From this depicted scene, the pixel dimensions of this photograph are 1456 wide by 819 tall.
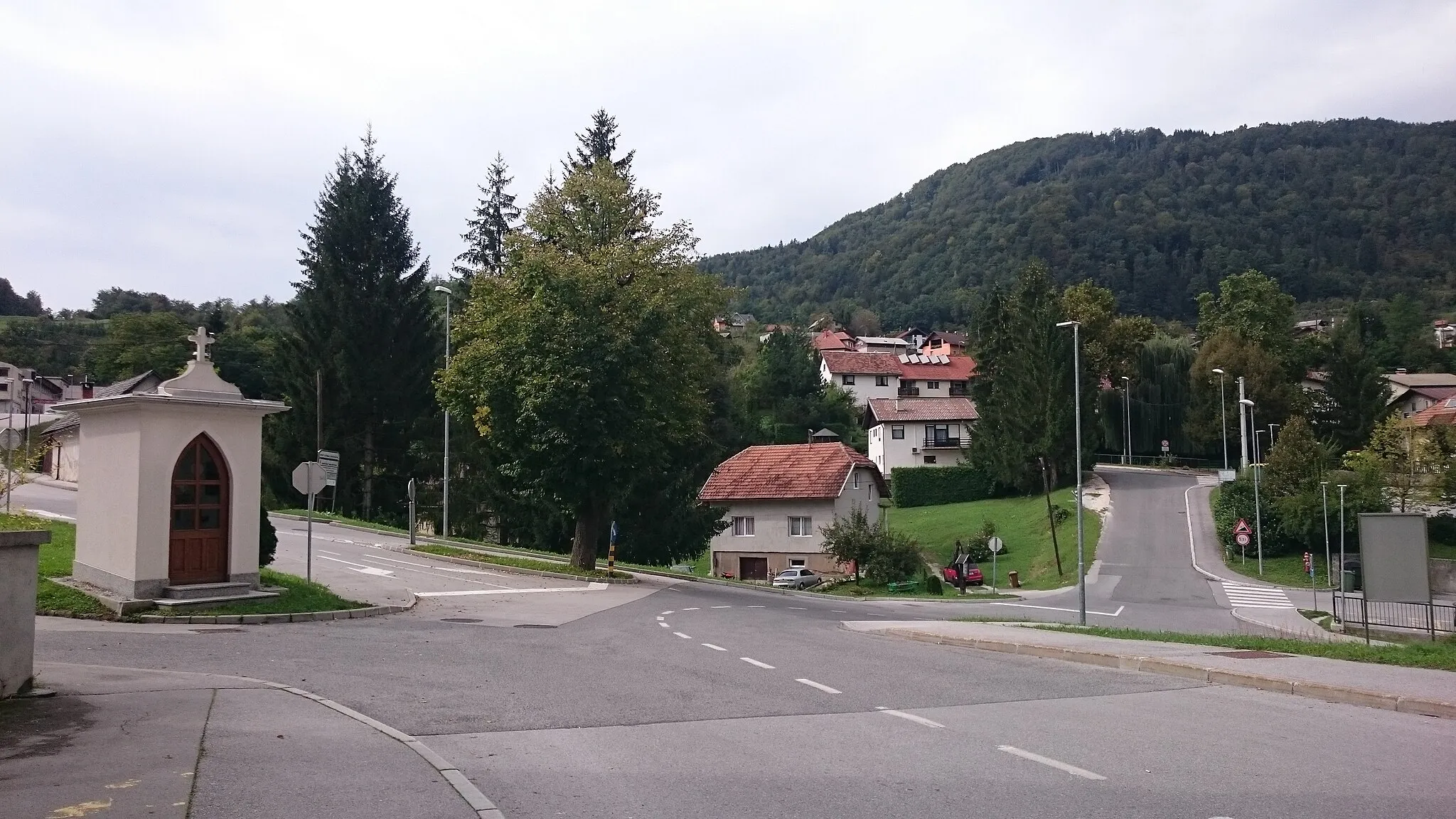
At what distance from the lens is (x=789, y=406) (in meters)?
103

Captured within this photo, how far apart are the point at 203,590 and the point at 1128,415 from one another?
81.4 m

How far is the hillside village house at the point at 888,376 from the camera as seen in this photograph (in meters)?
118

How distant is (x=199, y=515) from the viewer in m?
19.1

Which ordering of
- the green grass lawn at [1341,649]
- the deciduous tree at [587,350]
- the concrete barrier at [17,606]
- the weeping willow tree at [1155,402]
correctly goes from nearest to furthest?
the concrete barrier at [17,606], the green grass lawn at [1341,649], the deciduous tree at [587,350], the weeping willow tree at [1155,402]

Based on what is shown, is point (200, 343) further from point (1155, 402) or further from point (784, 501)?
point (1155, 402)

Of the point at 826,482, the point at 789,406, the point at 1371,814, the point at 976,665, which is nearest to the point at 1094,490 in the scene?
the point at 826,482

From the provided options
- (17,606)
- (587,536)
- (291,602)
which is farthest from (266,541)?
(17,606)

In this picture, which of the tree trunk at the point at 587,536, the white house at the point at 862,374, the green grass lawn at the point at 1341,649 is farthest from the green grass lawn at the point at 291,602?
the white house at the point at 862,374

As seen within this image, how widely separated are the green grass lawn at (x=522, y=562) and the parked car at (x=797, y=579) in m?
17.4

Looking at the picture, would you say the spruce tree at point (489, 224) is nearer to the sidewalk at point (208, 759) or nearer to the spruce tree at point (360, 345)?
the spruce tree at point (360, 345)

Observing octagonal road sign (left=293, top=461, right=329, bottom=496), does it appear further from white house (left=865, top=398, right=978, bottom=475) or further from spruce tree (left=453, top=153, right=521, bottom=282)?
white house (left=865, top=398, right=978, bottom=475)

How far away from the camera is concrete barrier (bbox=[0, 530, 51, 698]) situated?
32.1 feet

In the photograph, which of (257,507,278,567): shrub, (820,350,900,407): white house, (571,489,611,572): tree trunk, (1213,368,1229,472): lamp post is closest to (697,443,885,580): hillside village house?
(571,489,611,572): tree trunk

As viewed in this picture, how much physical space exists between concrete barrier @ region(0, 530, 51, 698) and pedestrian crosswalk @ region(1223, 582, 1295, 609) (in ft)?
131
